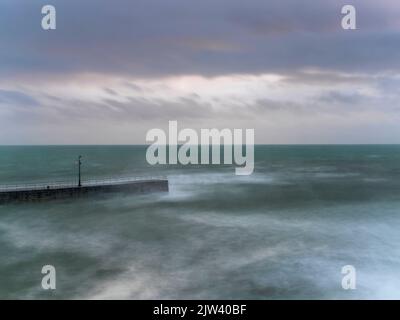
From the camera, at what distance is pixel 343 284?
19.1 meters

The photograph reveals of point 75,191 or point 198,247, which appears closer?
point 198,247

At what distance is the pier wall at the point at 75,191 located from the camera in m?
37.5

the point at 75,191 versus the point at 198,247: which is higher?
the point at 75,191

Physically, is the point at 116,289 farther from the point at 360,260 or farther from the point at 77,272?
the point at 360,260

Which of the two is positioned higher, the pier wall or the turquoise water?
the pier wall

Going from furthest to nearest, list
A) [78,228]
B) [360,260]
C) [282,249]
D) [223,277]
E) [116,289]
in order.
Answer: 1. [78,228]
2. [282,249]
3. [360,260]
4. [223,277]
5. [116,289]

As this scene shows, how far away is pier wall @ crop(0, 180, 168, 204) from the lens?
37.5 meters

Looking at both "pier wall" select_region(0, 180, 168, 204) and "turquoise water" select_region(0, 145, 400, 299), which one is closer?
"turquoise water" select_region(0, 145, 400, 299)

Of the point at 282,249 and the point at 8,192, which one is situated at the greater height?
the point at 8,192

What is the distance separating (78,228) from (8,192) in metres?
11.7

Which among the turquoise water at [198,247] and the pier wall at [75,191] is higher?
the pier wall at [75,191]

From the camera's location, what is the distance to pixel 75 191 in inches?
1578

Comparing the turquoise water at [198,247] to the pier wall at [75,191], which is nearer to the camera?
the turquoise water at [198,247]
